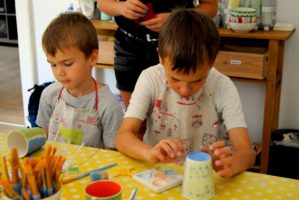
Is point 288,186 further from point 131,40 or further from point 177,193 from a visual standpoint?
point 131,40

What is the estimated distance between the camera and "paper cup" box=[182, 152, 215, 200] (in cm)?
105

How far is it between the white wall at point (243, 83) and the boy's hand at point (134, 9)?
51.4 inches

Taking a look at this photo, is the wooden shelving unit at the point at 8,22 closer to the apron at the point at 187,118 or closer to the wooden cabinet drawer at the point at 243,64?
the wooden cabinet drawer at the point at 243,64

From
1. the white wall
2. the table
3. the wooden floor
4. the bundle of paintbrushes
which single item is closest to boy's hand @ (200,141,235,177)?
the table

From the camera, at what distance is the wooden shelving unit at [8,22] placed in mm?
6184

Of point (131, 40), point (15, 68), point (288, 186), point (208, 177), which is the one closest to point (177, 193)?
point (208, 177)

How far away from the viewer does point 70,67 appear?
156 centimetres

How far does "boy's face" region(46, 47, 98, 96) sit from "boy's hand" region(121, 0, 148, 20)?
0.29m

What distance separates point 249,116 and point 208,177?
79.3 inches

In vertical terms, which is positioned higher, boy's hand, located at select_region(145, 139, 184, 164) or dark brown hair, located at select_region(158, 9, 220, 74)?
dark brown hair, located at select_region(158, 9, 220, 74)

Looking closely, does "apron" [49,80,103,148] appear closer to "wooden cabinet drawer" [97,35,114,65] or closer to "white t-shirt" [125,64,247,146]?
"white t-shirt" [125,64,247,146]

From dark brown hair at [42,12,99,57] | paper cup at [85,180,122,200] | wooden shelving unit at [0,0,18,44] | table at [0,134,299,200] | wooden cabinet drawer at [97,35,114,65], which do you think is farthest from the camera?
wooden shelving unit at [0,0,18,44]

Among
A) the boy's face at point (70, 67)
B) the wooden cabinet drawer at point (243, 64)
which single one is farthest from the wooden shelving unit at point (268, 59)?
the boy's face at point (70, 67)

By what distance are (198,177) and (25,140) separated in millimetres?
550
